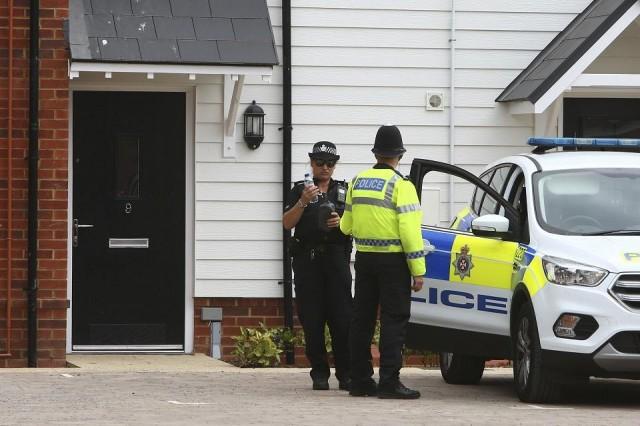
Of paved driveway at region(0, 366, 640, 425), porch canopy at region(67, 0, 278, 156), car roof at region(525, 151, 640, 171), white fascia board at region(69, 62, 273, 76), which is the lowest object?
paved driveway at region(0, 366, 640, 425)

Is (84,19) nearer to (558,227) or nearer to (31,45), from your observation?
(31,45)

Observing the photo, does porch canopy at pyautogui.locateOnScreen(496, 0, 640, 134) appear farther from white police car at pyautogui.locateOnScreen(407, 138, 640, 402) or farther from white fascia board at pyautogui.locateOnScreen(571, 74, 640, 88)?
white police car at pyautogui.locateOnScreen(407, 138, 640, 402)

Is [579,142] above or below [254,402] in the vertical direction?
above

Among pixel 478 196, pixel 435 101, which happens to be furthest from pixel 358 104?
pixel 478 196

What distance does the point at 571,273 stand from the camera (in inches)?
405

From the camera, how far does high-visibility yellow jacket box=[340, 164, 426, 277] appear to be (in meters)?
10.7

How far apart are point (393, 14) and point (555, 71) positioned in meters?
1.72

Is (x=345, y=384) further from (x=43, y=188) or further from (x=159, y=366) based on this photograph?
(x=43, y=188)

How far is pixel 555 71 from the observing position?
1477 cm

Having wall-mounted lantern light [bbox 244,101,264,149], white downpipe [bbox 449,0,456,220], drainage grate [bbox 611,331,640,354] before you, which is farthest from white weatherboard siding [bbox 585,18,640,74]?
drainage grate [bbox 611,331,640,354]

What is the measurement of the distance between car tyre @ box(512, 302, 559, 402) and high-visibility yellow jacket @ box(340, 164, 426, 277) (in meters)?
0.76

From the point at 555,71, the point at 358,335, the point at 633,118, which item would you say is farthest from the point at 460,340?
the point at 633,118

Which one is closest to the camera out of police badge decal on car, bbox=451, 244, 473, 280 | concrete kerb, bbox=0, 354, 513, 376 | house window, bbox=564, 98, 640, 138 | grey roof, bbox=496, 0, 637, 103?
police badge decal on car, bbox=451, 244, 473, 280

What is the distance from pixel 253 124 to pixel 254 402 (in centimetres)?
506
